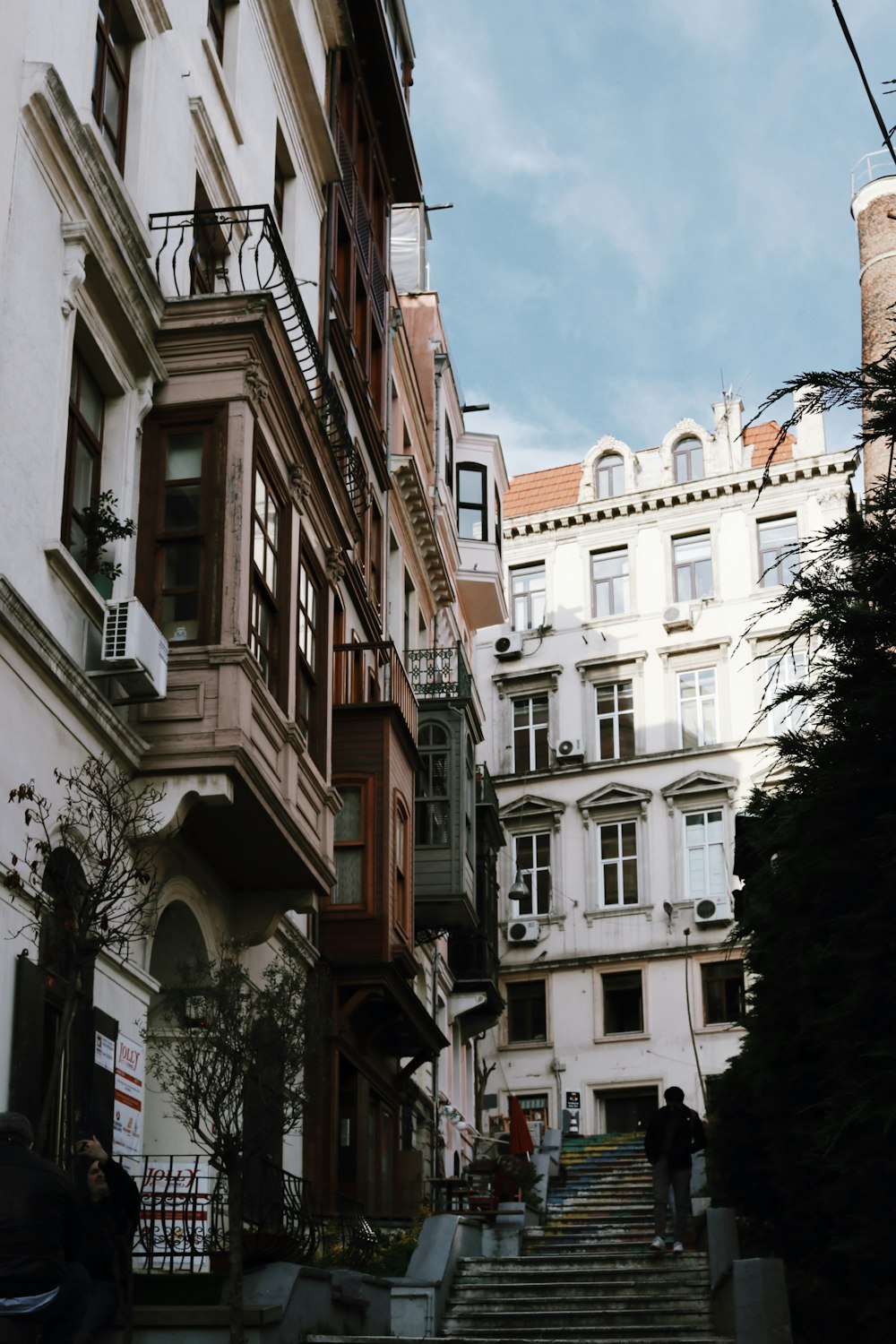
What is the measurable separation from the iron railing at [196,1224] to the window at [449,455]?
26538 millimetres

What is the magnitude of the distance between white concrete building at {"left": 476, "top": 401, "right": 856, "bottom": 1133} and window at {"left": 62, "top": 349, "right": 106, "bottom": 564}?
98.5ft

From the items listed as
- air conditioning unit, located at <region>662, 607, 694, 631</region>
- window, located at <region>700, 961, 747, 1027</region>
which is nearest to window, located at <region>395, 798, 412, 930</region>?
window, located at <region>700, 961, 747, 1027</region>

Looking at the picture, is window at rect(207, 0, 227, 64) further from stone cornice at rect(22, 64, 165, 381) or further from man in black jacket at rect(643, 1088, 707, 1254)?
man in black jacket at rect(643, 1088, 707, 1254)

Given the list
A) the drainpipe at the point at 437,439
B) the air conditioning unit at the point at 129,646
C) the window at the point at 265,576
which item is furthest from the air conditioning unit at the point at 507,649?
the air conditioning unit at the point at 129,646

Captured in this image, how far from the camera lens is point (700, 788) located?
4666 cm

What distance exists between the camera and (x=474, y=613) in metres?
43.6

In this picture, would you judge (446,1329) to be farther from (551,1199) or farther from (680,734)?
(680,734)

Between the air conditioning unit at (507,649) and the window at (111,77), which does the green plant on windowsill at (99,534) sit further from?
the air conditioning unit at (507,649)

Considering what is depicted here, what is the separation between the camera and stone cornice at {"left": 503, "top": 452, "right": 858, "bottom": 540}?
48.8 m

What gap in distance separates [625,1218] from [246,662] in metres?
11.9

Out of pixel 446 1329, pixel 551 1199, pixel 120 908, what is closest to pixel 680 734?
pixel 551 1199

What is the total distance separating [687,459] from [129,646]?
40507mm

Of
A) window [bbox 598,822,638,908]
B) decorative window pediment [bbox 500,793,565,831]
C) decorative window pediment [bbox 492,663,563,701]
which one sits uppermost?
decorative window pediment [bbox 492,663,563,701]

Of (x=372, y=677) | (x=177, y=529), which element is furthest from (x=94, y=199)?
(x=372, y=677)
